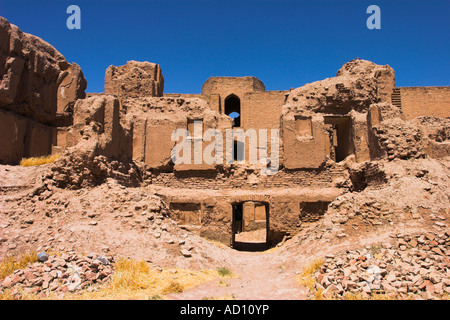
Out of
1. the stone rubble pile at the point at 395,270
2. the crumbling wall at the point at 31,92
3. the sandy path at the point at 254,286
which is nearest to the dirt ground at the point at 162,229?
the sandy path at the point at 254,286

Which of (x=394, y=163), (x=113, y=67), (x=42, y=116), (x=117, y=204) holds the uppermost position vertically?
(x=113, y=67)

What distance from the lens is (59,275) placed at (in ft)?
20.0

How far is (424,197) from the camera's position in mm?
8414

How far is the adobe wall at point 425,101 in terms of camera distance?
21703mm

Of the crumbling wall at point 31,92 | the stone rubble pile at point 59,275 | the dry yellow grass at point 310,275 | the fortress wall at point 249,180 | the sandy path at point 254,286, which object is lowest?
the sandy path at point 254,286

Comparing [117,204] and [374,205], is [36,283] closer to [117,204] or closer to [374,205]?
[117,204]

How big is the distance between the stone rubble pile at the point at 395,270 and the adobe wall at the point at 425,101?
1682 centimetres

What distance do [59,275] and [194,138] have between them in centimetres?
804

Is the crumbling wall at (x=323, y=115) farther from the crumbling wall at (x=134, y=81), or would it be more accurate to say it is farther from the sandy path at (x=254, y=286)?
the crumbling wall at (x=134, y=81)

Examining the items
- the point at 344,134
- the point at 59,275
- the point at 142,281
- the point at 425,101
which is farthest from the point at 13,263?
the point at 425,101

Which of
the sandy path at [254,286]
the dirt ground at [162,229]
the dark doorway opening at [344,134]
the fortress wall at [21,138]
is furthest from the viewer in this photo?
the dark doorway opening at [344,134]

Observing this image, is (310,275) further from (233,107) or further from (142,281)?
(233,107)
